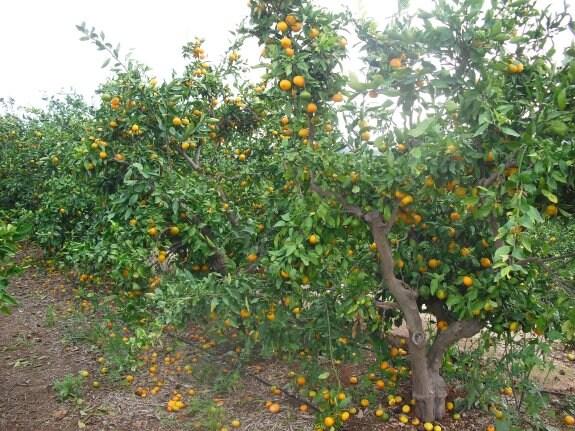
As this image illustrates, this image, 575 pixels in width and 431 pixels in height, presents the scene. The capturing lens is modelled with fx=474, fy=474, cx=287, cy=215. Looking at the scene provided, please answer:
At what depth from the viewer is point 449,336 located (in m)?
3.17

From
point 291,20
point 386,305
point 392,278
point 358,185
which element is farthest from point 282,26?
point 386,305

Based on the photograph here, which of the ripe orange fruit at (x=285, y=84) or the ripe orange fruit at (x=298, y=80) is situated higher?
the ripe orange fruit at (x=298, y=80)

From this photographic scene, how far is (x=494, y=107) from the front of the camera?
7.38 ft

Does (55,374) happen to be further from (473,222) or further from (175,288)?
(473,222)

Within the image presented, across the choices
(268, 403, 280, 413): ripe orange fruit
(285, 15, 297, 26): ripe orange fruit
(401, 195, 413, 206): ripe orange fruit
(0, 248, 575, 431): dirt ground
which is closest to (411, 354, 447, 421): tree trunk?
(0, 248, 575, 431): dirt ground

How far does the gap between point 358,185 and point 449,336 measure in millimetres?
1247

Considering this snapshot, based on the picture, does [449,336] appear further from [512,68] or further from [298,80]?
[298,80]

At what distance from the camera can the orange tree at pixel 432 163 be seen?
2.24 meters

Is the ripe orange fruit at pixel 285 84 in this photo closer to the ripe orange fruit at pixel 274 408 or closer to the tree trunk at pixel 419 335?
the tree trunk at pixel 419 335

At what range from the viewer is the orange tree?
224cm

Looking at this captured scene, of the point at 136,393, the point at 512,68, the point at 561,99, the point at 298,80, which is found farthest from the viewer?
the point at 136,393

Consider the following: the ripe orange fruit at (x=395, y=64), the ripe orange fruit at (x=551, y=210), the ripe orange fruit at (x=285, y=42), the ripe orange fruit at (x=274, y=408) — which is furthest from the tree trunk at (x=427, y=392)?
the ripe orange fruit at (x=285, y=42)

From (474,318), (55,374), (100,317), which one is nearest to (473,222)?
(474,318)

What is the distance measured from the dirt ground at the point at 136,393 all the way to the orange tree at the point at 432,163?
2.96 ft
